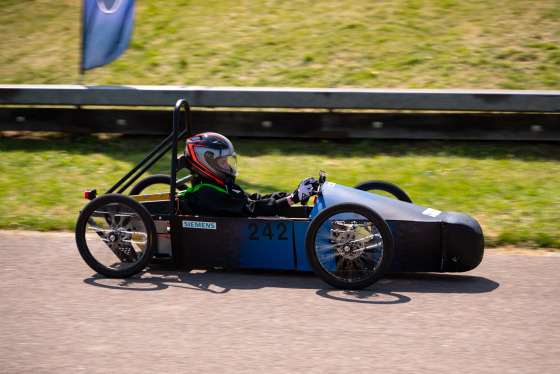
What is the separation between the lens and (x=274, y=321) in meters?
4.46

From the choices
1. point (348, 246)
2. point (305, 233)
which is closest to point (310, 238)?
point (305, 233)

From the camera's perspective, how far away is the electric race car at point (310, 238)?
5.00 m

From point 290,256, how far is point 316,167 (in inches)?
125

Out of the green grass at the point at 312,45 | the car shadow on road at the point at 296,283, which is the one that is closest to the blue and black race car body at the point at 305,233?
the car shadow on road at the point at 296,283

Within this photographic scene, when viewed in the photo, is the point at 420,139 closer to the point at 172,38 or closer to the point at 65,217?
the point at 65,217

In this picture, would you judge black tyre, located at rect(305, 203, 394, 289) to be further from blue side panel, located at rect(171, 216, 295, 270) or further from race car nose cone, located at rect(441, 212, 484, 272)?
race car nose cone, located at rect(441, 212, 484, 272)

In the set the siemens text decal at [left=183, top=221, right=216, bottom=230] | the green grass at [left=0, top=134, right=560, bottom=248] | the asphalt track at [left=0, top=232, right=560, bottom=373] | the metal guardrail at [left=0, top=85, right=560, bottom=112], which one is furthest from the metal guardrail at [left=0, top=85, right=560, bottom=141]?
the siemens text decal at [left=183, top=221, right=216, bottom=230]

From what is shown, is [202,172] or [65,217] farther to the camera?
[65,217]

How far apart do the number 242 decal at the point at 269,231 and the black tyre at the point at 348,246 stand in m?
0.28

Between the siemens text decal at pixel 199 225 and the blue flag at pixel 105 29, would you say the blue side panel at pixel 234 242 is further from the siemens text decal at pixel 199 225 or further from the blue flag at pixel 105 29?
the blue flag at pixel 105 29

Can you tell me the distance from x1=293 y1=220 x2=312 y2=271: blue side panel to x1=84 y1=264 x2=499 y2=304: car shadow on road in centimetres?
15

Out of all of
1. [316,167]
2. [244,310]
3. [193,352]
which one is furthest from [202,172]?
[316,167]

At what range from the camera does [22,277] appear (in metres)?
5.41

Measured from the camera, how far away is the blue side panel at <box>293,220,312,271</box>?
5.14m
